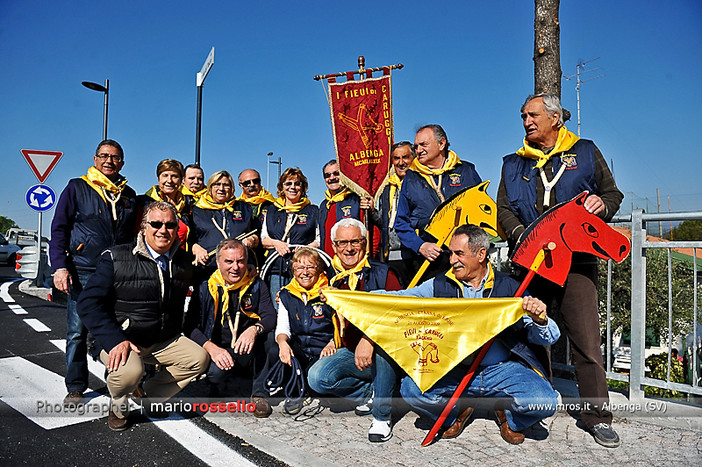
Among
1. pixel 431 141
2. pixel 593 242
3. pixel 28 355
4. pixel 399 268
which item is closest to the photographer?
pixel 593 242

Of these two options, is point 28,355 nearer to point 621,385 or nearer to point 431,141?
point 431,141

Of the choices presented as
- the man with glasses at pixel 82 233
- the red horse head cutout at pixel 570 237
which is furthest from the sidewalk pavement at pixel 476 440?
the man with glasses at pixel 82 233

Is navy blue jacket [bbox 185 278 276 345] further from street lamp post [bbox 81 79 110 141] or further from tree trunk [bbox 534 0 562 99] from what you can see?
street lamp post [bbox 81 79 110 141]

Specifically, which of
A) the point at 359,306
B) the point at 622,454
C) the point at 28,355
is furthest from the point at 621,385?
the point at 28,355

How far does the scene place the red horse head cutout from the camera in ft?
12.2

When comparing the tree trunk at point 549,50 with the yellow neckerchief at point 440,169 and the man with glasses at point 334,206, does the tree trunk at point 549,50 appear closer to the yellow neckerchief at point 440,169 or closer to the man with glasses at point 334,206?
the yellow neckerchief at point 440,169

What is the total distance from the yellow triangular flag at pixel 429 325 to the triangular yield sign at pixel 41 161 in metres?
9.17

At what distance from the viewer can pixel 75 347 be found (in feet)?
14.7

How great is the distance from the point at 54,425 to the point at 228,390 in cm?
131

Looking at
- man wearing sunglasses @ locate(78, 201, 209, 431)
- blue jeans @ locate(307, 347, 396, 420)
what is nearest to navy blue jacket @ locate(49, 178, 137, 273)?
man wearing sunglasses @ locate(78, 201, 209, 431)

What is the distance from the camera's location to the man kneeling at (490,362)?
11.9 ft

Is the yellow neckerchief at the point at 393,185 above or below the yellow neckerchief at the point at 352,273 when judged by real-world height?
above

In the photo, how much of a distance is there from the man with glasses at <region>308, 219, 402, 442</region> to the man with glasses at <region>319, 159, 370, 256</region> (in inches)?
44.9

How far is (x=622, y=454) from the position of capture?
351 centimetres
